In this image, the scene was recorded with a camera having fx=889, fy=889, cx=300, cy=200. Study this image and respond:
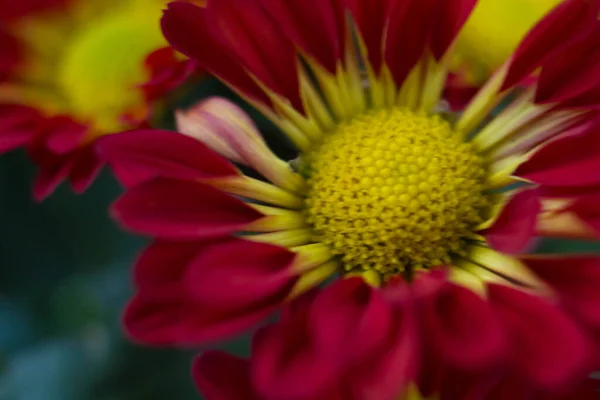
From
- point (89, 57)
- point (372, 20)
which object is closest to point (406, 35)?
point (372, 20)

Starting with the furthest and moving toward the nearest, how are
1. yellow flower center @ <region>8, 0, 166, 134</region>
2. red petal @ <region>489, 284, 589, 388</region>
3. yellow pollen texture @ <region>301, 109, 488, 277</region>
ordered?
yellow flower center @ <region>8, 0, 166, 134</region>
yellow pollen texture @ <region>301, 109, 488, 277</region>
red petal @ <region>489, 284, 589, 388</region>

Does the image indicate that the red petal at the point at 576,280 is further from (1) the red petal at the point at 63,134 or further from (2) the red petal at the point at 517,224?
(1) the red petal at the point at 63,134

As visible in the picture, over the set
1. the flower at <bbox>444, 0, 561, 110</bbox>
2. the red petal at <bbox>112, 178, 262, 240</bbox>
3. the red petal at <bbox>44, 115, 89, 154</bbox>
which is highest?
the flower at <bbox>444, 0, 561, 110</bbox>

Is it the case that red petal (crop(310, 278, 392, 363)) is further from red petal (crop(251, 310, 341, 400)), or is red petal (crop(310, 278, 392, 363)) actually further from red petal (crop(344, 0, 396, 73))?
red petal (crop(344, 0, 396, 73))

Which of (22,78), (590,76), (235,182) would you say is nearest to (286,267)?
(235,182)

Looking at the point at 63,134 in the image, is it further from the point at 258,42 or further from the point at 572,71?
the point at 572,71

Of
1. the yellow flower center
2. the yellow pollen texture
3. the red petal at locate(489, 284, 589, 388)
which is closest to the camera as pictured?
the red petal at locate(489, 284, 589, 388)

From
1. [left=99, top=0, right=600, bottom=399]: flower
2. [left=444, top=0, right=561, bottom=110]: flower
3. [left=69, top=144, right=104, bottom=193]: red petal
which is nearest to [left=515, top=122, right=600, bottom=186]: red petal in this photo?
[left=99, top=0, right=600, bottom=399]: flower

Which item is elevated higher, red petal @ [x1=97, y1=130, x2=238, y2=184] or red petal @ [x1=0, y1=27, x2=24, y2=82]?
red petal @ [x1=0, y1=27, x2=24, y2=82]

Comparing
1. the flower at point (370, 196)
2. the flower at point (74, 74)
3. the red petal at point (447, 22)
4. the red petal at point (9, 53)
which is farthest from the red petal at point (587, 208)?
the red petal at point (9, 53)
